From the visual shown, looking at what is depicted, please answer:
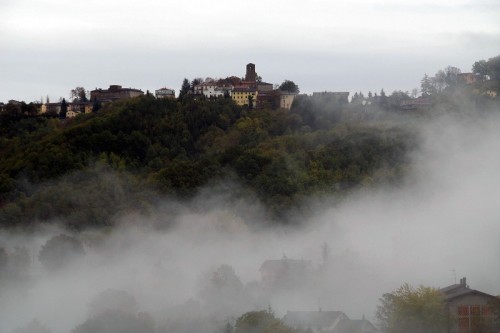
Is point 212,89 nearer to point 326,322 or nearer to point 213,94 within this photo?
point 213,94

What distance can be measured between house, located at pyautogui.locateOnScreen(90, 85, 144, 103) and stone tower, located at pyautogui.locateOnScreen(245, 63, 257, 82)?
1547 centimetres

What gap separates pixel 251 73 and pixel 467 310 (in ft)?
306

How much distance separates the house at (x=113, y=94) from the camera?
139 meters

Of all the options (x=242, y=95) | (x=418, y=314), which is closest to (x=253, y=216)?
(x=418, y=314)

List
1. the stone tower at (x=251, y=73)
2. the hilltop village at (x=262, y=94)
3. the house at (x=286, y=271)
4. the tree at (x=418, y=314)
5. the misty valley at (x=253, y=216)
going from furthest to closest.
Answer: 1. the stone tower at (x=251, y=73)
2. the hilltop village at (x=262, y=94)
3. the house at (x=286, y=271)
4. the misty valley at (x=253, y=216)
5. the tree at (x=418, y=314)

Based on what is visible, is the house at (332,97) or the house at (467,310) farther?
the house at (332,97)

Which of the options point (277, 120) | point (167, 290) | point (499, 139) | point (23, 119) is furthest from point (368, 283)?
point (23, 119)

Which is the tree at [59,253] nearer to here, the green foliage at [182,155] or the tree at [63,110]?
the green foliage at [182,155]

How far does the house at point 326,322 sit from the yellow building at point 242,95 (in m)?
79.5

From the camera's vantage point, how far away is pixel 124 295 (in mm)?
45125

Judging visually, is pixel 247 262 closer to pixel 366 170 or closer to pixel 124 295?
pixel 124 295

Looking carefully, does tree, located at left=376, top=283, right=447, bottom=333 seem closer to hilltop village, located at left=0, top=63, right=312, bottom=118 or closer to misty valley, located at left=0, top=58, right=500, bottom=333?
misty valley, located at left=0, top=58, right=500, bottom=333

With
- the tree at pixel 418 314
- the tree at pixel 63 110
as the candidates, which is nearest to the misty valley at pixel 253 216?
the tree at pixel 418 314

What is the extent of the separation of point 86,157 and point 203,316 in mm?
59851
